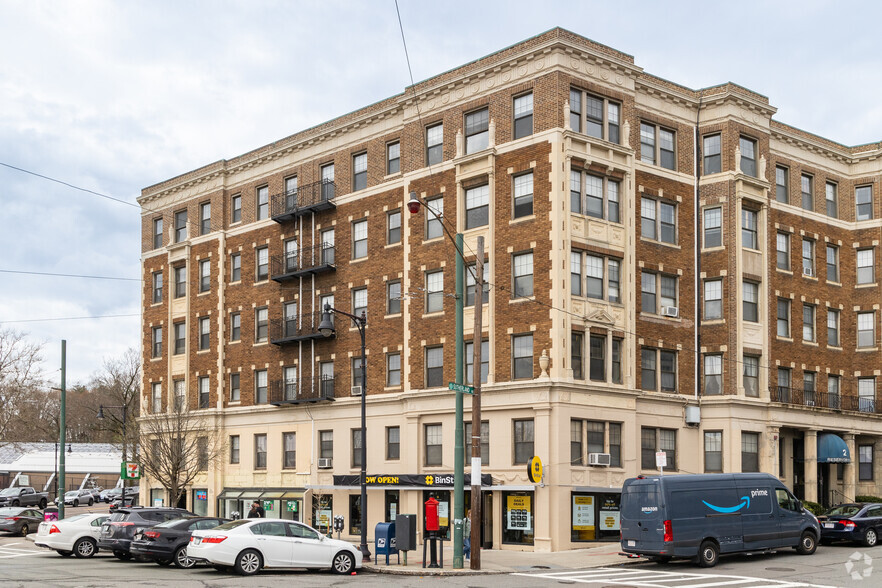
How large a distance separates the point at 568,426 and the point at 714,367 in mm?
8602

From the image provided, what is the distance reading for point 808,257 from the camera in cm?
4378

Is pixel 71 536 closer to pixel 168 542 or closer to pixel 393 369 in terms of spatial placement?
pixel 168 542

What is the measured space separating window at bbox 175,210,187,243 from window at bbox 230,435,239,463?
11.5 metres

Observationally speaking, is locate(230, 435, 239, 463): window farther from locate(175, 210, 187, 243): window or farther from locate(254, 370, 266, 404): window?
locate(175, 210, 187, 243): window

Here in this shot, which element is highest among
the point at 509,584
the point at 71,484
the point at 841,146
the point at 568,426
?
the point at 841,146

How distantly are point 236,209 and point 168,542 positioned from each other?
25.1 m

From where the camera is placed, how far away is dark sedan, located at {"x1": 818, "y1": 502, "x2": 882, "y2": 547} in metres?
31.1

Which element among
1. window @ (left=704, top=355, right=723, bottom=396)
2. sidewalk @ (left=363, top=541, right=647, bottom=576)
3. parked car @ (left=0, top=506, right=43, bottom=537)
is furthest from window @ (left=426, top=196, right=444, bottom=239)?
parked car @ (left=0, top=506, right=43, bottom=537)

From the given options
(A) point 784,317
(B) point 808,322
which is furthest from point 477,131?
(B) point 808,322

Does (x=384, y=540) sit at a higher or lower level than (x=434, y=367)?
lower

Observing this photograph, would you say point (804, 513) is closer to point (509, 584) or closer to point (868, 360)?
point (509, 584)

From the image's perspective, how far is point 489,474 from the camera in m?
35.3

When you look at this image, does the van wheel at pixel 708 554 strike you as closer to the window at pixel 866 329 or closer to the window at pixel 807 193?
the window at pixel 807 193

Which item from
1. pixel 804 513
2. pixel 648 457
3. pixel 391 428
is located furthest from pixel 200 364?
pixel 804 513
